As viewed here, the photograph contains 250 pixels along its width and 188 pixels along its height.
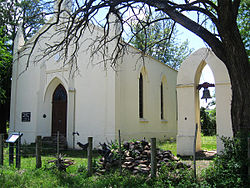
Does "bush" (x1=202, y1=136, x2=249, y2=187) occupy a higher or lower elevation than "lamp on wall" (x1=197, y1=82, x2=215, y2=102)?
lower

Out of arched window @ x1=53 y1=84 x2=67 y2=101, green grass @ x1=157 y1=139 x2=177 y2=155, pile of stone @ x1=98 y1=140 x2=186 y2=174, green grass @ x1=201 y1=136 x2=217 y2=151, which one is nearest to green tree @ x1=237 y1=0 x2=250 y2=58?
green grass @ x1=201 y1=136 x2=217 y2=151

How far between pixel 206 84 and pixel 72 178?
740 centimetres

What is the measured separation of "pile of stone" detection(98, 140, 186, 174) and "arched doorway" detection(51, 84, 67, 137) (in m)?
8.39

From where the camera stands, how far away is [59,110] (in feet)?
56.6

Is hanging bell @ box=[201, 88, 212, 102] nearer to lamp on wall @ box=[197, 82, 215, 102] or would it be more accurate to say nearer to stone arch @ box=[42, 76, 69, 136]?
lamp on wall @ box=[197, 82, 215, 102]

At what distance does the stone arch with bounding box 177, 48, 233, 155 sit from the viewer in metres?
11.2

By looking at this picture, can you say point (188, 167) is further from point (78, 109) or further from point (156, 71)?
point (156, 71)

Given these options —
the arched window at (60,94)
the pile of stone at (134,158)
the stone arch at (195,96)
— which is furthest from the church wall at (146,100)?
the pile of stone at (134,158)

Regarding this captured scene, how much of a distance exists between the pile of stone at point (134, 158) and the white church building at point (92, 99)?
5.17m

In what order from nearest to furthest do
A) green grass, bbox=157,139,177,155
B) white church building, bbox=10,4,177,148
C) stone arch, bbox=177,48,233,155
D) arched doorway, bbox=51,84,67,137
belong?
stone arch, bbox=177,48,233,155 < green grass, bbox=157,139,177,155 < white church building, bbox=10,4,177,148 < arched doorway, bbox=51,84,67,137

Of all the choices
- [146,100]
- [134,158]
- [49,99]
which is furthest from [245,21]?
[49,99]

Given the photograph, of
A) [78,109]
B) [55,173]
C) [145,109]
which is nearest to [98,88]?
[78,109]

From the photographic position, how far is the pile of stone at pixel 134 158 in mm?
7950

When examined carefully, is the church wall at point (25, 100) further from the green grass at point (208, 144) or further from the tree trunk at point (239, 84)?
the tree trunk at point (239, 84)
